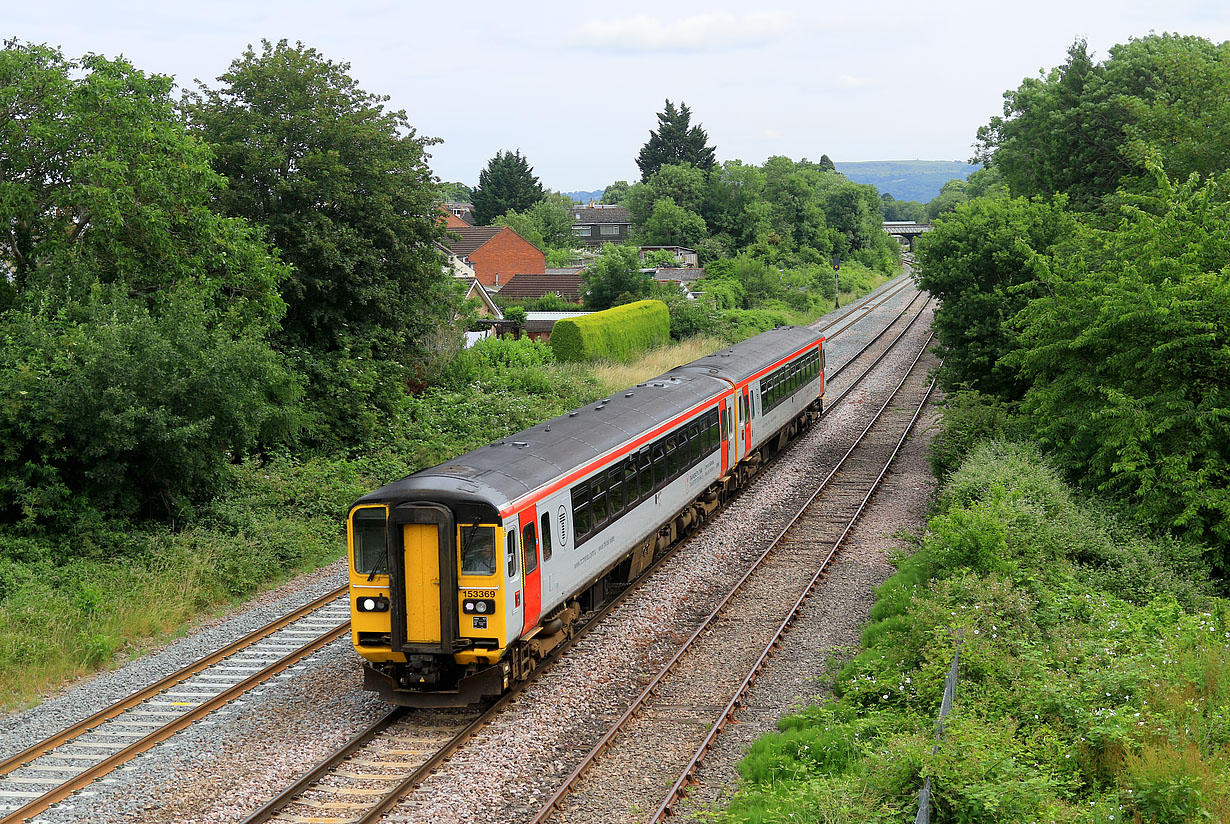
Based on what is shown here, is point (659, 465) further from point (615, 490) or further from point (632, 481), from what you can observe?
point (615, 490)

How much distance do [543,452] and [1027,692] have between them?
21.4ft

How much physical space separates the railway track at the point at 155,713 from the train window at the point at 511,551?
3877 millimetres

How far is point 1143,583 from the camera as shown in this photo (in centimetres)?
1373

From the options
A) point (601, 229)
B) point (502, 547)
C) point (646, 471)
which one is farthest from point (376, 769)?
point (601, 229)

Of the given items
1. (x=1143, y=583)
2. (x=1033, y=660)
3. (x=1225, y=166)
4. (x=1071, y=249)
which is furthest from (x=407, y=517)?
(x=1225, y=166)

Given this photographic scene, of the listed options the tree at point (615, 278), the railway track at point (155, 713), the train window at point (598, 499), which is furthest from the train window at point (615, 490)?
the tree at point (615, 278)

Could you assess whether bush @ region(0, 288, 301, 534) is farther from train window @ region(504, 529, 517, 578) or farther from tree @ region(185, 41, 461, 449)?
train window @ region(504, 529, 517, 578)

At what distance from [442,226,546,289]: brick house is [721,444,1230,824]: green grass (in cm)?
5233

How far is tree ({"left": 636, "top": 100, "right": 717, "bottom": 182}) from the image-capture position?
101125mm

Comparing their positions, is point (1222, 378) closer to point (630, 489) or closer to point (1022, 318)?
point (1022, 318)

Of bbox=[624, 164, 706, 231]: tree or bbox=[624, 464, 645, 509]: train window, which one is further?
bbox=[624, 164, 706, 231]: tree

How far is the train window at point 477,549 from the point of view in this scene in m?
11.2

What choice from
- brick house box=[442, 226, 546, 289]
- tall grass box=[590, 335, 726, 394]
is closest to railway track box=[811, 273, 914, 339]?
tall grass box=[590, 335, 726, 394]

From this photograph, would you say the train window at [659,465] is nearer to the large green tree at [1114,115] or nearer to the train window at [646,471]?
the train window at [646,471]
